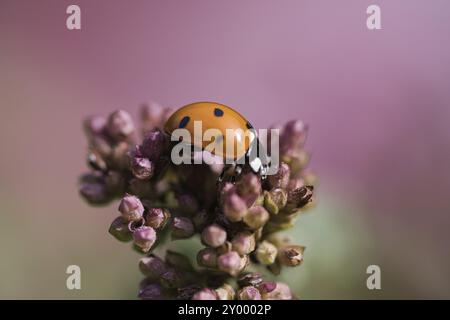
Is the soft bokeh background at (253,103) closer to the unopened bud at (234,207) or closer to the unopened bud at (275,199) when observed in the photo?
the unopened bud at (275,199)

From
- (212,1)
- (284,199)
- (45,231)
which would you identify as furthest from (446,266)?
(212,1)

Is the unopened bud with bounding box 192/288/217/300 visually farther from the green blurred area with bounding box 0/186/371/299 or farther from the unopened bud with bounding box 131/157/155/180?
the green blurred area with bounding box 0/186/371/299

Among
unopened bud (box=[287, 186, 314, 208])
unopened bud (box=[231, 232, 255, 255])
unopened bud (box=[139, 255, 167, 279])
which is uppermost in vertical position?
unopened bud (box=[287, 186, 314, 208])

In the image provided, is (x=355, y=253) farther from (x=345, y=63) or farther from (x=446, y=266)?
(x=345, y=63)

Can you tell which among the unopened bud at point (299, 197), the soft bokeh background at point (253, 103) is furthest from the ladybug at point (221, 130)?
the soft bokeh background at point (253, 103)

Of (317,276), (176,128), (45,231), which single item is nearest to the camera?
(176,128)

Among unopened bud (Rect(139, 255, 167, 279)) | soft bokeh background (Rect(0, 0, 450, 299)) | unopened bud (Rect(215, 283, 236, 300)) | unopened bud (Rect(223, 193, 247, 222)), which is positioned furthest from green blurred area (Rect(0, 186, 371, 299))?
unopened bud (Rect(223, 193, 247, 222))

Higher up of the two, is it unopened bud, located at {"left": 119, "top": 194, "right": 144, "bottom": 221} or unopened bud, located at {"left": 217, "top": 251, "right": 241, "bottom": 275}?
unopened bud, located at {"left": 119, "top": 194, "right": 144, "bottom": 221}

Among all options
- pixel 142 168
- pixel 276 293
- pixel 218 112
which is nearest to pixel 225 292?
pixel 276 293
